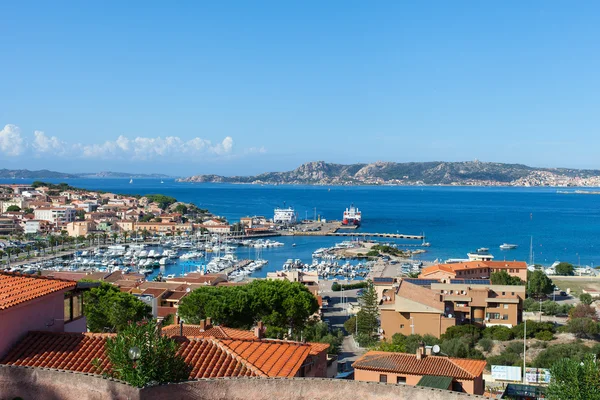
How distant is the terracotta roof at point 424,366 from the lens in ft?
31.3

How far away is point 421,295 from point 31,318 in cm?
1769

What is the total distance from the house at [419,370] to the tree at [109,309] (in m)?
6.42

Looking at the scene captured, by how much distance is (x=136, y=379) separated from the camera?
4.46 m

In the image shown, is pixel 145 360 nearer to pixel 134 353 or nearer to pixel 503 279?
pixel 134 353

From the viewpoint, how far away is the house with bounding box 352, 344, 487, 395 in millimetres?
9344

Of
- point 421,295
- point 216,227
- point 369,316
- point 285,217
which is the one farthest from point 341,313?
point 285,217

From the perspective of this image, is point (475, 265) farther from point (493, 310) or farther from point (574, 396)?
point (574, 396)

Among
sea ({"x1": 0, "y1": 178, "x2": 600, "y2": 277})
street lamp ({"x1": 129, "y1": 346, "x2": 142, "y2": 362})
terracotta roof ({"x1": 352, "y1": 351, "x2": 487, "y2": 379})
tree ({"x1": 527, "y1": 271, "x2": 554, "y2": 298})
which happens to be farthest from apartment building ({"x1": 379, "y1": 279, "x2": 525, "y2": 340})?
sea ({"x1": 0, "y1": 178, "x2": 600, "y2": 277})

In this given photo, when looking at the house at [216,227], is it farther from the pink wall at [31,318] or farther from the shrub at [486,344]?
the pink wall at [31,318]

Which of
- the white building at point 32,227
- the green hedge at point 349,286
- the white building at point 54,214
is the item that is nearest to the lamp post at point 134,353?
the green hedge at point 349,286

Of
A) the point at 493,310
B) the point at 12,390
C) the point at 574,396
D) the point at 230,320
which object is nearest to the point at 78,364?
the point at 12,390

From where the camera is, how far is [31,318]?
5.71 metres

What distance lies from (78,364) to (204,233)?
215ft

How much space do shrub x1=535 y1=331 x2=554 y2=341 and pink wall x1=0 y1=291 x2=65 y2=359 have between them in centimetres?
1649
